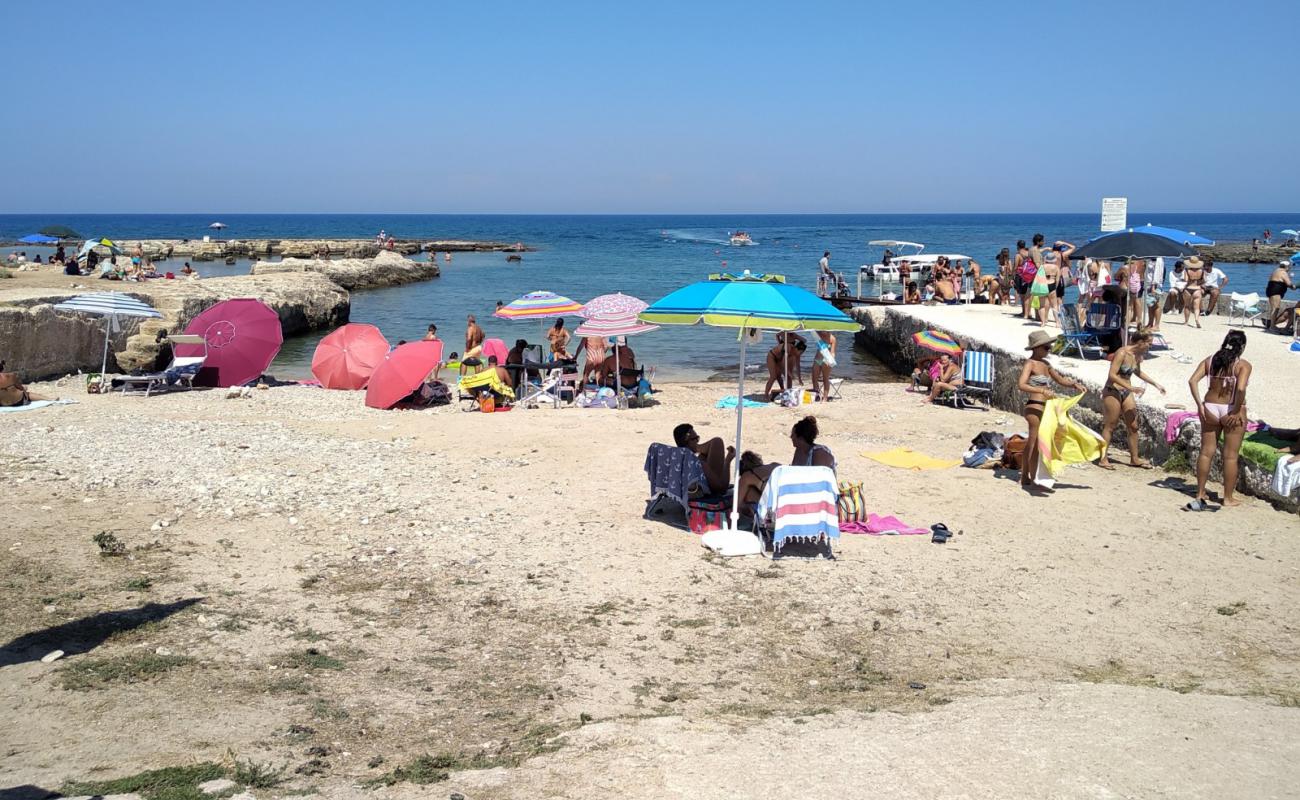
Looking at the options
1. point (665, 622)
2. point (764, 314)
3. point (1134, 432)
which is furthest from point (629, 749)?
point (1134, 432)

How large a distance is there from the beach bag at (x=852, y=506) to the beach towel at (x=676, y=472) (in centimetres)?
123

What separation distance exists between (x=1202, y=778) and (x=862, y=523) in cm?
425

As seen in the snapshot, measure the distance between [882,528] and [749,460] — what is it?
1247 mm

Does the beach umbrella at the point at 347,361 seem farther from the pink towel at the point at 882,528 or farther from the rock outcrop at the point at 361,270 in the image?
the rock outcrop at the point at 361,270

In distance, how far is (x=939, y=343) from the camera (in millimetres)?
15781

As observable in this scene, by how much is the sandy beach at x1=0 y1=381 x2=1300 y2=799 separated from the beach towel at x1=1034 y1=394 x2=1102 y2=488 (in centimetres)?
30

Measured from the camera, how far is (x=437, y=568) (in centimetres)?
731

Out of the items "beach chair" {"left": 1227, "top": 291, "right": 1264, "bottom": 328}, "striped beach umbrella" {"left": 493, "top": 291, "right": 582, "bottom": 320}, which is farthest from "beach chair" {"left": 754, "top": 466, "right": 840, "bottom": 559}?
"beach chair" {"left": 1227, "top": 291, "right": 1264, "bottom": 328}

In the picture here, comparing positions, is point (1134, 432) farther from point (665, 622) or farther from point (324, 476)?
point (324, 476)

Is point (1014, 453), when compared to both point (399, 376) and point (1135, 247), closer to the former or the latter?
point (1135, 247)

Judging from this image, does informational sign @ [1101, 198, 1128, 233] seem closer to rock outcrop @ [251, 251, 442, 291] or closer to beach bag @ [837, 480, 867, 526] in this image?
beach bag @ [837, 480, 867, 526]

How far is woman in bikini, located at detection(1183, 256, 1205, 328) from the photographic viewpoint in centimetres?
1745

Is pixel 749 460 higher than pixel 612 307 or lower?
lower

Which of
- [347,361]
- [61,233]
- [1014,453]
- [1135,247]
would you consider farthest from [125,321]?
[61,233]
